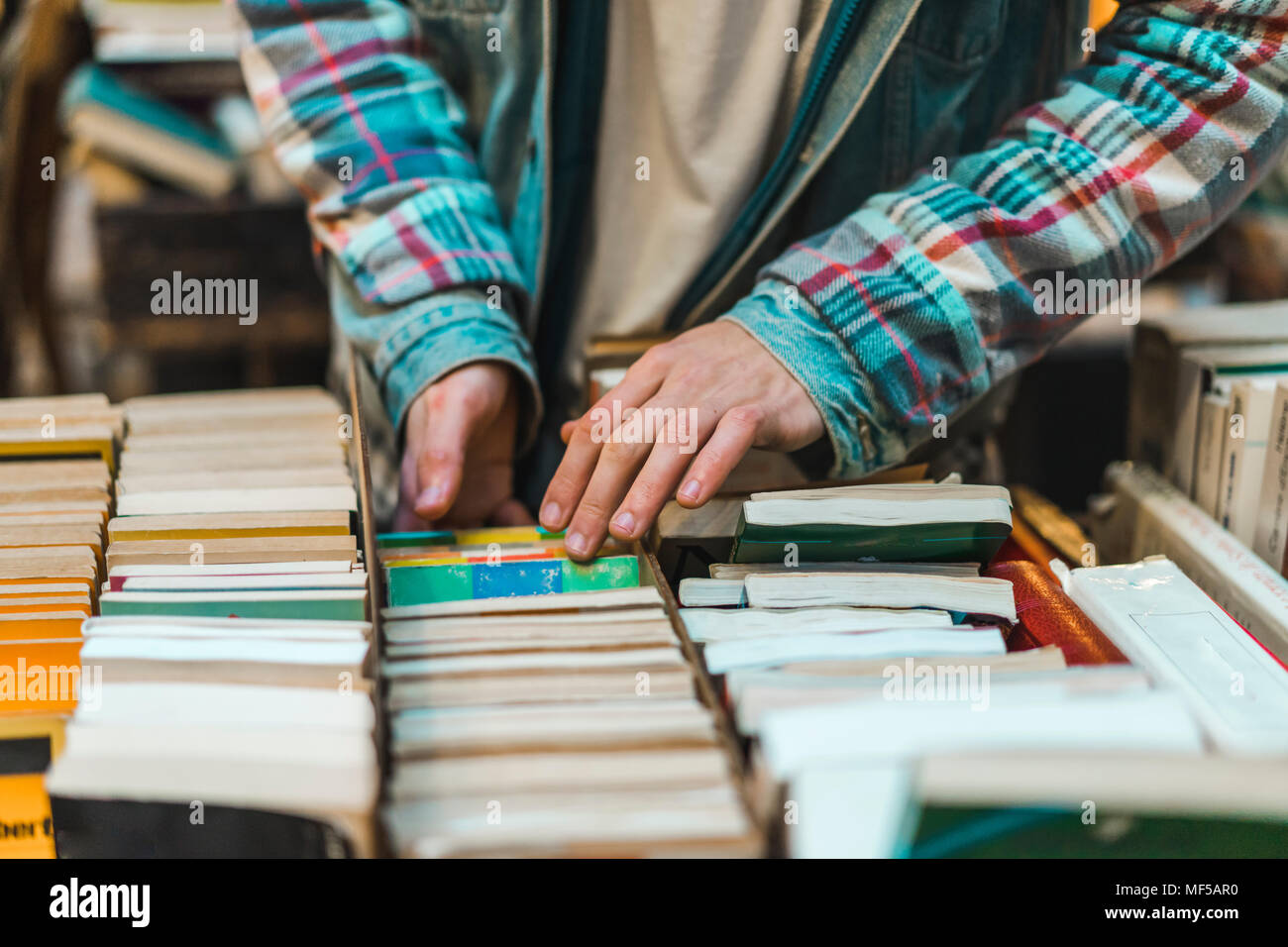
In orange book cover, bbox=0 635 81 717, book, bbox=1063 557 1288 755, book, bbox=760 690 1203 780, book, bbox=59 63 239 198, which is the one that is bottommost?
orange book cover, bbox=0 635 81 717

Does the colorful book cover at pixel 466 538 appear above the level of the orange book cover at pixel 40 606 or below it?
below

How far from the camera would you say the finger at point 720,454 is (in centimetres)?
97

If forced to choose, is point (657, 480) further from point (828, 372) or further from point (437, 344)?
point (437, 344)

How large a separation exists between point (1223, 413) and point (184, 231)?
2.26m

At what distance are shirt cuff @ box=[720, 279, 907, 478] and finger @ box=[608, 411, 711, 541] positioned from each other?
136 mm

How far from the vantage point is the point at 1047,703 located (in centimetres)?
68

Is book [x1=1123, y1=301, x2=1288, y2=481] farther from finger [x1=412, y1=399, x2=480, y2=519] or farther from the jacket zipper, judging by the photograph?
finger [x1=412, y1=399, x2=480, y2=519]

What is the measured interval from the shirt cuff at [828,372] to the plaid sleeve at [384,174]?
0.30m

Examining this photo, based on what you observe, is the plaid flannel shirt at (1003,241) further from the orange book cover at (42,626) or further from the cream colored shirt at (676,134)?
the orange book cover at (42,626)

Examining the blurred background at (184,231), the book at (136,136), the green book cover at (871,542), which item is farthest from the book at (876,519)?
the book at (136,136)

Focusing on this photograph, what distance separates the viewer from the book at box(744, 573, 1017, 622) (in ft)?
2.97

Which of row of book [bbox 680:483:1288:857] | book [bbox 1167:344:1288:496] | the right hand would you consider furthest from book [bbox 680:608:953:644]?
book [bbox 1167:344:1288:496]
